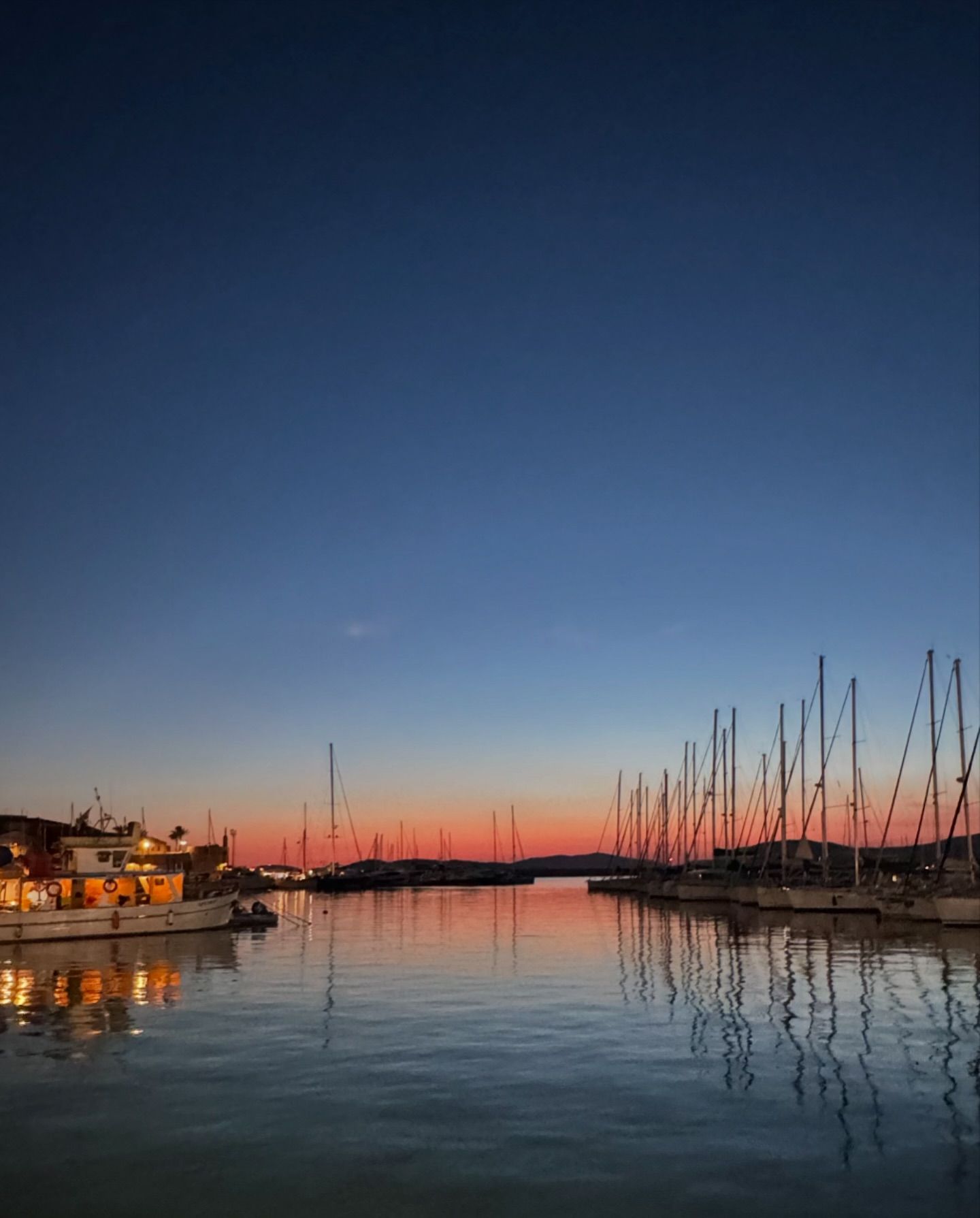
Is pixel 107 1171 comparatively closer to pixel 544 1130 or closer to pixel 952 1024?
pixel 544 1130

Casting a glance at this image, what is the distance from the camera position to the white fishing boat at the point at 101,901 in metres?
55.8

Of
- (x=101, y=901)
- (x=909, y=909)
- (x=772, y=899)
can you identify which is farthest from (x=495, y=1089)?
(x=772, y=899)

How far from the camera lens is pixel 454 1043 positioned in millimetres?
26281

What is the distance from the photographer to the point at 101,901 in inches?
2440

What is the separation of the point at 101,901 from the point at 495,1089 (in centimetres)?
4695

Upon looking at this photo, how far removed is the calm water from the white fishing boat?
42.8ft

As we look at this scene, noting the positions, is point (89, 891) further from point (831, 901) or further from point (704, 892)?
point (704, 892)

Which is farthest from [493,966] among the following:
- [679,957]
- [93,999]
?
[93,999]

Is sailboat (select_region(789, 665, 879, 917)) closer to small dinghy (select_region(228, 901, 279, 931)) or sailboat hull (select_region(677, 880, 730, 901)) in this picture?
sailboat hull (select_region(677, 880, 730, 901))

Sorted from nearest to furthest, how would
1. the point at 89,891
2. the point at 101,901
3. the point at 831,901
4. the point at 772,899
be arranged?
the point at 101,901 < the point at 89,891 < the point at 831,901 < the point at 772,899

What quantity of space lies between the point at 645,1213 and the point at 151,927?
170ft

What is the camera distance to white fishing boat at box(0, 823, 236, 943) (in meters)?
55.8

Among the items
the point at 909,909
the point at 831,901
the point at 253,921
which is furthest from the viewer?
the point at 831,901

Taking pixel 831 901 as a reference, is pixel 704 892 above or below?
below
